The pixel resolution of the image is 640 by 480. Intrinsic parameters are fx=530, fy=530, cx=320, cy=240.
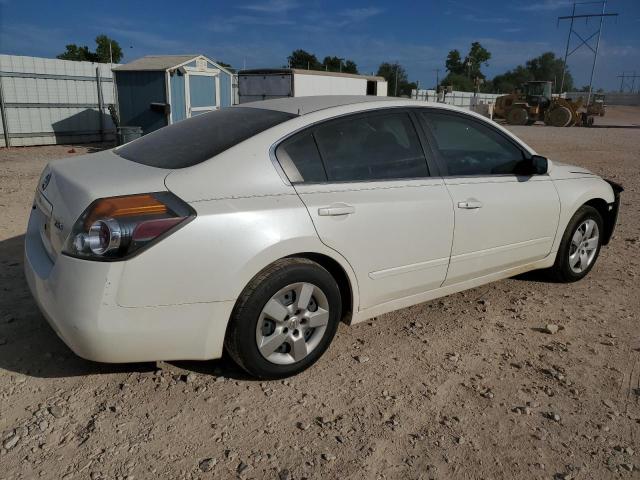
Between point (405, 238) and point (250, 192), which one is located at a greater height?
point (250, 192)

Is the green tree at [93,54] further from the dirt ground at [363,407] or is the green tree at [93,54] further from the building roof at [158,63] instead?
the dirt ground at [363,407]

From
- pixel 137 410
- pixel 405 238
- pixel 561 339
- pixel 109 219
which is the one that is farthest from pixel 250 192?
pixel 561 339

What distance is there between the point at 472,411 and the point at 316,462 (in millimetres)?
903

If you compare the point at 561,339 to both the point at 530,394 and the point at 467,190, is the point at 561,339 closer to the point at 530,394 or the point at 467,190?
the point at 530,394

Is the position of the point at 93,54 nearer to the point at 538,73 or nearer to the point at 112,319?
the point at 112,319

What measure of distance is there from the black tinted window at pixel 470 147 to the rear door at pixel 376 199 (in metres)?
0.22

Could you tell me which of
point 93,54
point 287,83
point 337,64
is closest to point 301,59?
point 337,64

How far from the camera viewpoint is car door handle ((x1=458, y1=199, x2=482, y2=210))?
3.43 m

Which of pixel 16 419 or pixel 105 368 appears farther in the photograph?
pixel 105 368

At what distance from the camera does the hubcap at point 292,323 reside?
2.78m

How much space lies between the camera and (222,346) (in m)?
2.71

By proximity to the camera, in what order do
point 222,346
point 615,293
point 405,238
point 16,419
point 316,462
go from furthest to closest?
1. point 615,293
2. point 405,238
3. point 222,346
4. point 16,419
5. point 316,462

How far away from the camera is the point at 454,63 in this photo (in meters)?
84.1

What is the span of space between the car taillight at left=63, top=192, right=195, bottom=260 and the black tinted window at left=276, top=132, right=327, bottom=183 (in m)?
0.64
